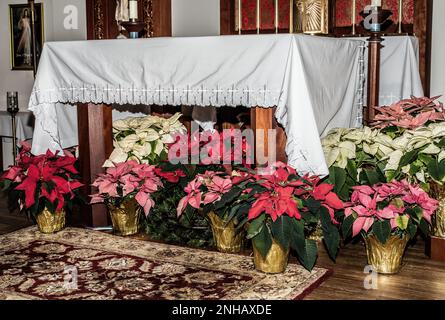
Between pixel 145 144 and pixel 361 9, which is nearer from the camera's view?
pixel 145 144

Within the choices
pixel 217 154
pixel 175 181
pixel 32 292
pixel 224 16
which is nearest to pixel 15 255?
pixel 32 292

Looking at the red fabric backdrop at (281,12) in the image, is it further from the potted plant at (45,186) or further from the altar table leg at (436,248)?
the potted plant at (45,186)

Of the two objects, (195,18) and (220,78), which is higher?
(195,18)

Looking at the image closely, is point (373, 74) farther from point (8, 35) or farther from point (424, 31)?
point (8, 35)

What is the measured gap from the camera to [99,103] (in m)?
3.70

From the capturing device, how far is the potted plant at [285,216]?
9.08 ft

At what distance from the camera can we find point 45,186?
3541 mm

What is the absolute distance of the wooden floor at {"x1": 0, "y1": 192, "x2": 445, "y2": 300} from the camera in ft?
8.72

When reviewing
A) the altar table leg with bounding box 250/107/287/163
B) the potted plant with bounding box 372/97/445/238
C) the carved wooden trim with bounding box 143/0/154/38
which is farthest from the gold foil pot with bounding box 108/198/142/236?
the carved wooden trim with bounding box 143/0/154/38

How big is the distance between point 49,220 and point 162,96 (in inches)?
39.6

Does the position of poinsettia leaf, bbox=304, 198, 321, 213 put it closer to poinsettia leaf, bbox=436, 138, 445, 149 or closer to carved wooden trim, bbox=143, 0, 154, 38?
poinsettia leaf, bbox=436, 138, 445, 149

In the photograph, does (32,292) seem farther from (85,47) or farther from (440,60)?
(440,60)

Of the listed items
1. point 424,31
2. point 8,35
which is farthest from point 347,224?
point 8,35

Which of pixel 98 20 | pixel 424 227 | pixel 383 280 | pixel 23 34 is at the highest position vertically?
pixel 98 20
